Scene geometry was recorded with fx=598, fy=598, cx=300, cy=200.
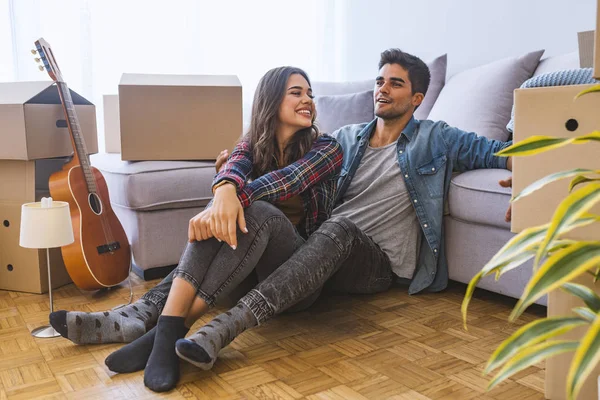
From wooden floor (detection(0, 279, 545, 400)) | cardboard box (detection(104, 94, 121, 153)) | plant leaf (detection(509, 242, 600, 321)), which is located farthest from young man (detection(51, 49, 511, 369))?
cardboard box (detection(104, 94, 121, 153))

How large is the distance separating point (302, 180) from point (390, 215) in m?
0.40

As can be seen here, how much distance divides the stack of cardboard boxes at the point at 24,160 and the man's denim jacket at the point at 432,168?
0.96 m

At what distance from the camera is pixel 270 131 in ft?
5.49

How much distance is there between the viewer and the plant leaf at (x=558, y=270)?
68cm

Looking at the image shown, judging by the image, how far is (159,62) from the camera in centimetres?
326

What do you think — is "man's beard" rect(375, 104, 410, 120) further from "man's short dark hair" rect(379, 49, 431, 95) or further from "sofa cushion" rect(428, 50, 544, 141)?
"sofa cushion" rect(428, 50, 544, 141)

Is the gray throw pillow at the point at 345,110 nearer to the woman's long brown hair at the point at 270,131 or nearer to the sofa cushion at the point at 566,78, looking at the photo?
the woman's long brown hair at the point at 270,131

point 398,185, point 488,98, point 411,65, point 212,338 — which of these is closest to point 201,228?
point 212,338

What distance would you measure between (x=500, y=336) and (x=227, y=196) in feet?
2.57

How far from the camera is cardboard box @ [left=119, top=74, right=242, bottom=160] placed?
2.01m

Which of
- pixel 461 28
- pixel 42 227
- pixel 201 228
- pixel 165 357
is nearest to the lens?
pixel 165 357

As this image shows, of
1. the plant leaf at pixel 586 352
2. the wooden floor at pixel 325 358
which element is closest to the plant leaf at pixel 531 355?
the plant leaf at pixel 586 352

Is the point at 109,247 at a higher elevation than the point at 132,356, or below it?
higher

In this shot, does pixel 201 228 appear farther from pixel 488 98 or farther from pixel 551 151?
pixel 488 98
